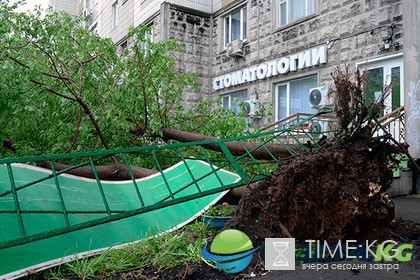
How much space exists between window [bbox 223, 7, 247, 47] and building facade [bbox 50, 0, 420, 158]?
0.04 metres

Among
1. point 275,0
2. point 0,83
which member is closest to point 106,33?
point 275,0

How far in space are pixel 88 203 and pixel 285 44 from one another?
8710 mm

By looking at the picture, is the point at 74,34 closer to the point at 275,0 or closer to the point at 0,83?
the point at 0,83

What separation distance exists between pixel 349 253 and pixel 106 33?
61.3 feet

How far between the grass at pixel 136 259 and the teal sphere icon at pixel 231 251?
0.16 m

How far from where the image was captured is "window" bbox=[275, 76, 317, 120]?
34.5 feet

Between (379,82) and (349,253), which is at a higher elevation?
(379,82)

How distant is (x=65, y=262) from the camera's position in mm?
2902

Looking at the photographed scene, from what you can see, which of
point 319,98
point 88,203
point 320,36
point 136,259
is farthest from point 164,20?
point 136,259

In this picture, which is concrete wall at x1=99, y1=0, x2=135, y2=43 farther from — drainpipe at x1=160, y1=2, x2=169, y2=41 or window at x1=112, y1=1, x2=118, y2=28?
drainpipe at x1=160, y1=2, x2=169, y2=41

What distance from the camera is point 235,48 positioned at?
41.1ft

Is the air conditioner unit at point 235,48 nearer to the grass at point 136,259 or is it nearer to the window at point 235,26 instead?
the window at point 235,26

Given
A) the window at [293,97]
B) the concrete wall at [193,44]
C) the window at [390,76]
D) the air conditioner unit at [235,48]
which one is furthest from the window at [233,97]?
the window at [390,76]

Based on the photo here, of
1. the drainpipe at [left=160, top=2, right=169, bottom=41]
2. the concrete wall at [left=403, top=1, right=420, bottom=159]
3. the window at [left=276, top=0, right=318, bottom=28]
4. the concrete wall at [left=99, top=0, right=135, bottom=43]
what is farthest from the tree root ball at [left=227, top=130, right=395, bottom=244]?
the concrete wall at [left=99, top=0, right=135, bottom=43]
